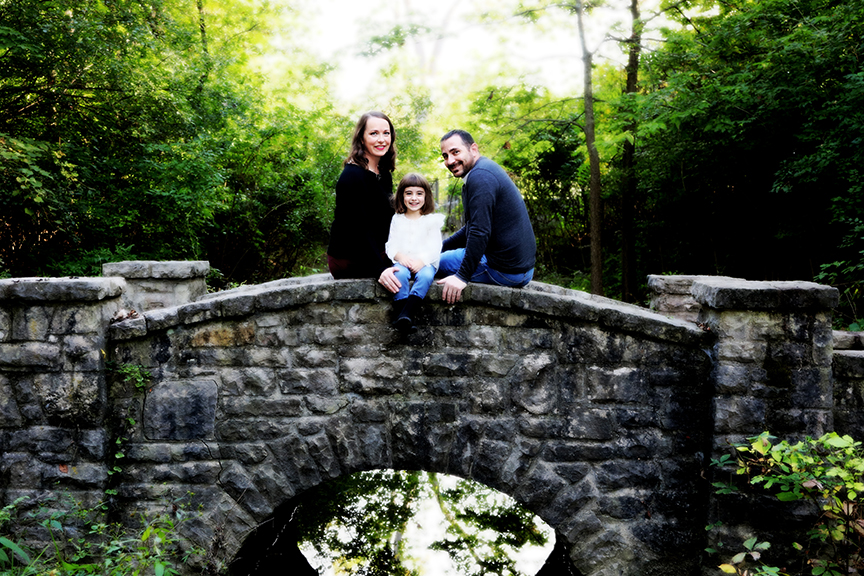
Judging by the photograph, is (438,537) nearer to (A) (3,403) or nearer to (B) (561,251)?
(A) (3,403)

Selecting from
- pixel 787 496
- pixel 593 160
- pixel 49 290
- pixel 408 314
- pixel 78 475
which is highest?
pixel 593 160

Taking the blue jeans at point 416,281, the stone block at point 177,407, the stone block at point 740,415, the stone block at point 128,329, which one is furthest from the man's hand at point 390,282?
the stone block at point 740,415

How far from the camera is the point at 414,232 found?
347 centimetres

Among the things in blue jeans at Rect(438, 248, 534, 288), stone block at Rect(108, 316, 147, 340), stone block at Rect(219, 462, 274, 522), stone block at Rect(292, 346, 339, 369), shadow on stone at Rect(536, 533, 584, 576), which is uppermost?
blue jeans at Rect(438, 248, 534, 288)

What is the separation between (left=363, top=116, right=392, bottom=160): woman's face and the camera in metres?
3.55

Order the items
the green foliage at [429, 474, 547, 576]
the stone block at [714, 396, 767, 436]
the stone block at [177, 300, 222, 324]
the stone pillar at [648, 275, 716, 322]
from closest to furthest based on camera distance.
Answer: the stone block at [714, 396, 767, 436] → the stone block at [177, 300, 222, 324] → the stone pillar at [648, 275, 716, 322] → the green foliage at [429, 474, 547, 576]

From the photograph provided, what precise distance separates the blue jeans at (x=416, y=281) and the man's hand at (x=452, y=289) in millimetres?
96

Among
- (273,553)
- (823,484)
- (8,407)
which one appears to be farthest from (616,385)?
(273,553)

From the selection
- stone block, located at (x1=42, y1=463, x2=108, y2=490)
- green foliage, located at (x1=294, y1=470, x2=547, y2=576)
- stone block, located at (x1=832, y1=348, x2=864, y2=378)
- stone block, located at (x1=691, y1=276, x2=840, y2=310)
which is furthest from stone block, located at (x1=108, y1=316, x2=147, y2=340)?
stone block, located at (x1=832, y1=348, x2=864, y2=378)

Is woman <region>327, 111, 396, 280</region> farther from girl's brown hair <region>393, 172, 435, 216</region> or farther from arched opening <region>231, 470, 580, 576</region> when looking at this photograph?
arched opening <region>231, 470, 580, 576</region>

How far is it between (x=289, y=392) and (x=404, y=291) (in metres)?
0.92

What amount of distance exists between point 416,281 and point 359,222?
0.57m

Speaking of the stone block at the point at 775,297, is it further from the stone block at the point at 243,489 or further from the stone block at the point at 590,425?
the stone block at the point at 243,489

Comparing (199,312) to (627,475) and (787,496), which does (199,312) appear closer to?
(627,475)
